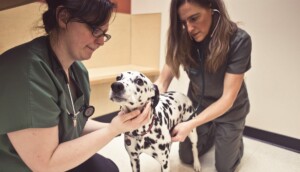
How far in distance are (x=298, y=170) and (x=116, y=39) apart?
2144 millimetres

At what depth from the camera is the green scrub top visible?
0.66 meters

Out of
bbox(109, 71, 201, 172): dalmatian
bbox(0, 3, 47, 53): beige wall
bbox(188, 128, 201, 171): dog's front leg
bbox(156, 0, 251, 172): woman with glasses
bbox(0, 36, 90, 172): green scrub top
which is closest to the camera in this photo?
bbox(0, 36, 90, 172): green scrub top

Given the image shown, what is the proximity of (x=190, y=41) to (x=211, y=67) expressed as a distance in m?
0.22

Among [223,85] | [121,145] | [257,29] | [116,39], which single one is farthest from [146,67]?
[223,85]

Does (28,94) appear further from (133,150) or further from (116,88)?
(133,150)

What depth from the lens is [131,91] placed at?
2.92 feet

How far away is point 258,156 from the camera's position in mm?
1840

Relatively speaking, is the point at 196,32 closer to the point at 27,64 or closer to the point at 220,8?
the point at 220,8

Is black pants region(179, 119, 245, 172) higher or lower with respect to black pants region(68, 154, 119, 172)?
lower

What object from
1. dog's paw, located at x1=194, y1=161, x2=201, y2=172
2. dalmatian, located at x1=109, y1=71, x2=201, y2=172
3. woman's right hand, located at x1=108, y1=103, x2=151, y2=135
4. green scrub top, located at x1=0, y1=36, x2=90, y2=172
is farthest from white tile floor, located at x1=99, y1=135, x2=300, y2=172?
green scrub top, located at x1=0, y1=36, x2=90, y2=172

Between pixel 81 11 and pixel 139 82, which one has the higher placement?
pixel 81 11

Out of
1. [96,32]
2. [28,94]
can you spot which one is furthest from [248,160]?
[28,94]

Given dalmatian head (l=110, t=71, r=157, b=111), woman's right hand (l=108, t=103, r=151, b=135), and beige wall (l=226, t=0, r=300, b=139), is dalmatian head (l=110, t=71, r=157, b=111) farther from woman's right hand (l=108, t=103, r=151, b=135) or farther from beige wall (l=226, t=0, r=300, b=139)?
beige wall (l=226, t=0, r=300, b=139)

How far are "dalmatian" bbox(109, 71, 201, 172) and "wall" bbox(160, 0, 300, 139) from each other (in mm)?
904
